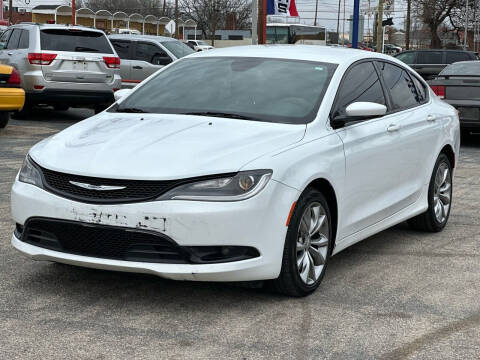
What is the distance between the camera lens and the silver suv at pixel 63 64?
1480 cm

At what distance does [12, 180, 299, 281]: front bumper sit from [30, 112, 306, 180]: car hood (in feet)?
0.61

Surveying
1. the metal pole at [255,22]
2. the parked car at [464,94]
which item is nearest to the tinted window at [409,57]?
the metal pole at [255,22]

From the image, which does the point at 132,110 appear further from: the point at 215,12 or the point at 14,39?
the point at 215,12

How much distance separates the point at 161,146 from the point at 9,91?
8308mm

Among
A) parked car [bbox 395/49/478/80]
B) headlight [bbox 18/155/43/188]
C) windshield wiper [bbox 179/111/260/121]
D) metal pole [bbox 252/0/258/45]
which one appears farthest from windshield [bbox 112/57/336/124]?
parked car [bbox 395/49/478/80]

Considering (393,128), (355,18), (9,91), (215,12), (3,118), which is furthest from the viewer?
(215,12)

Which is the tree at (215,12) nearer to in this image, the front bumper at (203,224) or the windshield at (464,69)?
the windshield at (464,69)

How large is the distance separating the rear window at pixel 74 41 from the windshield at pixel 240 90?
30.7 ft

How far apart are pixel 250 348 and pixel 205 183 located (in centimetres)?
91

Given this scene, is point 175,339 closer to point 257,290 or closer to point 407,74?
point 257,290

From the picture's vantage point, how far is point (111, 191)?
4492 mm

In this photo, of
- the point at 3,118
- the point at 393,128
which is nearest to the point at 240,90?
the point at 393,128

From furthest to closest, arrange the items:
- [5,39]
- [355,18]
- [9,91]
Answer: [355,18]
[5,39]
[9,91]

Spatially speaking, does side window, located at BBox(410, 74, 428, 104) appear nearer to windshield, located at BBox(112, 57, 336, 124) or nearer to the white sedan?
the white sedan
